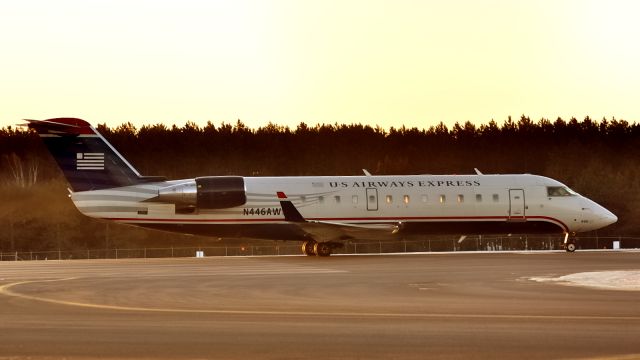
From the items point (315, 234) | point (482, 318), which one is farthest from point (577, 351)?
point (315, 234)

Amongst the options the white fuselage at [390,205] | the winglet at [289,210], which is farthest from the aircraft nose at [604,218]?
the winglet at [289,210]

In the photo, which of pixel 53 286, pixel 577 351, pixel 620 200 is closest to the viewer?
pixel 577 351

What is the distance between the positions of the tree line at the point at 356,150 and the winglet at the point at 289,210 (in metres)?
68.3

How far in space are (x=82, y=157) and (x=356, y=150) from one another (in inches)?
3663

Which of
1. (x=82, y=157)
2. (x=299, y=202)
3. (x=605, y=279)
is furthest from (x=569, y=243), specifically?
(x=82, y=157)

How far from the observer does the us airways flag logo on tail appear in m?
42.6

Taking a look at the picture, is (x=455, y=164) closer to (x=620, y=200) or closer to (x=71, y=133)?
(x=620, y=200)

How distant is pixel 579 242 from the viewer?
62781 mm

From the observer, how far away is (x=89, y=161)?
140 feet

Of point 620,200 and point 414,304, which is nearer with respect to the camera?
point 414,304

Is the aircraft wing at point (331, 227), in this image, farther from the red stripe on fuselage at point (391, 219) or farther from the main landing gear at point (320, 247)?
the main landing gear at point (320, 247)

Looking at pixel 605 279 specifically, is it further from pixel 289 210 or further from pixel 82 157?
pixel 82 157

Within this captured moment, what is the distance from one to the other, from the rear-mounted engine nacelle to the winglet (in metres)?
1.60

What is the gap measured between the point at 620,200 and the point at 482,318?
79.9 metres
